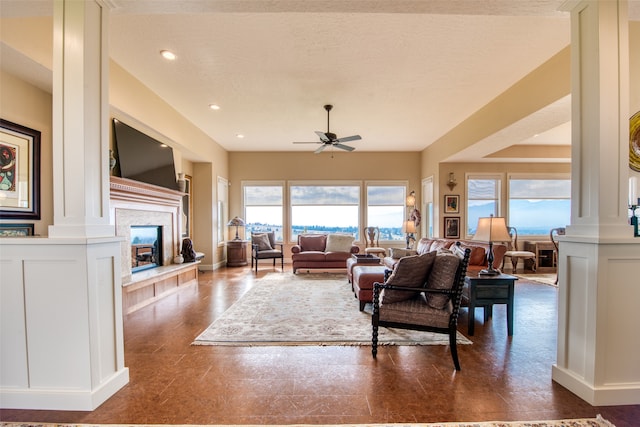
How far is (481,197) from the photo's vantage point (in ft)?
23.9

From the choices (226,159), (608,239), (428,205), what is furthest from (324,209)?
(608,239)

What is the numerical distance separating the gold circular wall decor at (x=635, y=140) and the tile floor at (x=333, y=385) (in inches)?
71.9

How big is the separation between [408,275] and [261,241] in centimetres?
518

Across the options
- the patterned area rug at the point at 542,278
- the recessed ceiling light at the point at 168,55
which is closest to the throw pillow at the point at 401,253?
the patterned area rug at the point at 542,278

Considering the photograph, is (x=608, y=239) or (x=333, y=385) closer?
(x=608, y=239)

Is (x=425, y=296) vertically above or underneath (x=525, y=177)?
underneath

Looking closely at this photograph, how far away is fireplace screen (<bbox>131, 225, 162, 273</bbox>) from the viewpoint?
4.35 metres

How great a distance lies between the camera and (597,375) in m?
1.89

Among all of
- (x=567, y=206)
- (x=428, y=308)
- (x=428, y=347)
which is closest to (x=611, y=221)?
(x=428, y=308)

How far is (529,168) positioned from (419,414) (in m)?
7.65

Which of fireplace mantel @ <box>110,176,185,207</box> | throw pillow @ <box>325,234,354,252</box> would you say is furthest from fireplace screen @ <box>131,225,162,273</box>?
throw pillow @ <box>325,234,354,252</box>

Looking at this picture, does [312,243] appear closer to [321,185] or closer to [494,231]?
[321,185]

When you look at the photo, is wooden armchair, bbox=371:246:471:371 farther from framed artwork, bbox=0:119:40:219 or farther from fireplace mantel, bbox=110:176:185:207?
framed artwork, bbox=0:119:40:219

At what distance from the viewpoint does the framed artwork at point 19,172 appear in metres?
2.80
